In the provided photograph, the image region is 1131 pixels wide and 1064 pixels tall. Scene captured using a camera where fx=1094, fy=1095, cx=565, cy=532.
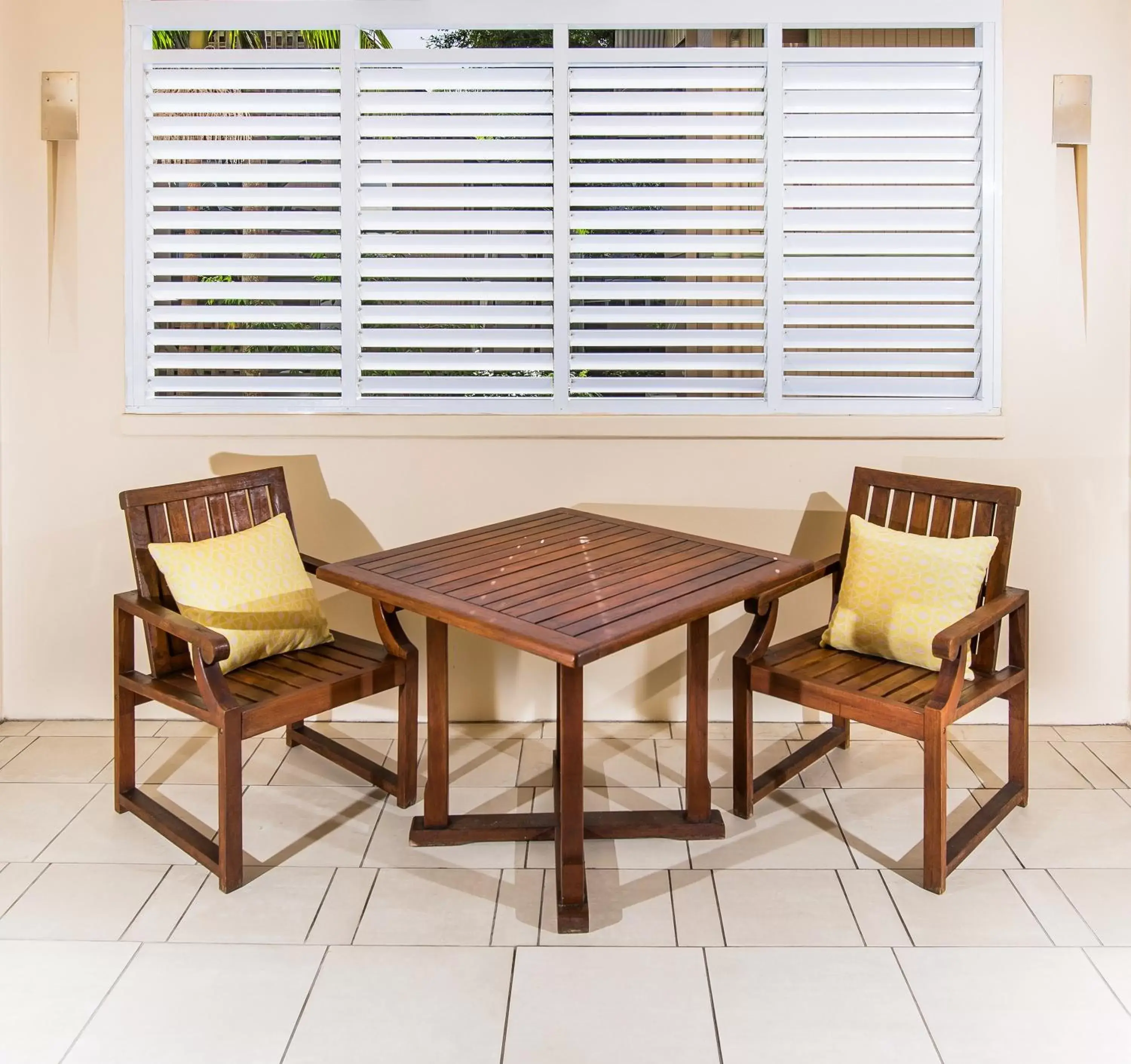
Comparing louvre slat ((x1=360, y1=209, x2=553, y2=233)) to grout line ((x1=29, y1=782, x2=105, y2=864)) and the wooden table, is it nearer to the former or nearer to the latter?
the wooden table

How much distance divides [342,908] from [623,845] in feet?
2.48

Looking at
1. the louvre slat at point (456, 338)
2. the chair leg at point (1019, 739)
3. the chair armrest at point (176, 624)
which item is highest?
the louvre slat at point (456, 338)

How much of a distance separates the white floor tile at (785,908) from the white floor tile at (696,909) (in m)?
0.02

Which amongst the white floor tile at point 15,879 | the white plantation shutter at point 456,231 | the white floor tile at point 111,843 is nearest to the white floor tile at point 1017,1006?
the white floor tile at point 111,843

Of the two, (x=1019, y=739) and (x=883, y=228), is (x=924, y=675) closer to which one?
(x=1019, y=739)

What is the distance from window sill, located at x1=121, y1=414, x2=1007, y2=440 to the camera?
12.1ft

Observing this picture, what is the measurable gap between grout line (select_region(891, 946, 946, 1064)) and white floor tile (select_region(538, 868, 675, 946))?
486 millimetres

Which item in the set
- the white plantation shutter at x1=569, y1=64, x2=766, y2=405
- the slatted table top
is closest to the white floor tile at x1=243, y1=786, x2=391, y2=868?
the slatted table top

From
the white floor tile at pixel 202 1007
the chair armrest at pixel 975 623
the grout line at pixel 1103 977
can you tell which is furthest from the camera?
the chair armrest at pixel 975 623

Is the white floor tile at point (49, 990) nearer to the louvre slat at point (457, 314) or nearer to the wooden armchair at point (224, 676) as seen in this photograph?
the wooden armchair at point (224, 676)

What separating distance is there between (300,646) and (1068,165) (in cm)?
287

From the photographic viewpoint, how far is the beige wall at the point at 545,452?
3.57 metres

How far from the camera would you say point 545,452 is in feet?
12.2

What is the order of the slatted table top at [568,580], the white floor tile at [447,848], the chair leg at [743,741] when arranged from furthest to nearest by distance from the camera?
the chair leg at [743,741], the white floor tile at [447,848], the slatted table top at [568,580]
